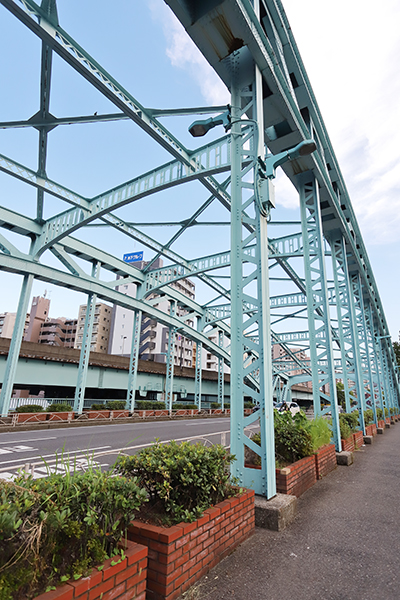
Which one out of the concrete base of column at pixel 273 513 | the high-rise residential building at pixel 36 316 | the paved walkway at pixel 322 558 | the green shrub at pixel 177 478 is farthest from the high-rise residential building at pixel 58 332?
the green shrub at pixel 177 478

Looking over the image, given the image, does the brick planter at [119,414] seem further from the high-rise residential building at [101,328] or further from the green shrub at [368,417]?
the high-rise residential building at [101,328]

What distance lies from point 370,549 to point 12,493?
3900 mm

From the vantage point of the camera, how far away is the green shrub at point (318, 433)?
23.3 ft

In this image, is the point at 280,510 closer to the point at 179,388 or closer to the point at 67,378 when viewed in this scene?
the point at 67,378

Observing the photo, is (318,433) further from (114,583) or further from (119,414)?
(119,414)

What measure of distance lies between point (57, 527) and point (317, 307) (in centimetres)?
904

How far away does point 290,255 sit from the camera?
16.0 meters

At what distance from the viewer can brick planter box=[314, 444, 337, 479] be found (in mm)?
7142

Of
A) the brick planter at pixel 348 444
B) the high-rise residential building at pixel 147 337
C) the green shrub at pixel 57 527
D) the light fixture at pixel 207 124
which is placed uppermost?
the high-rise residential building at pixel 147 337

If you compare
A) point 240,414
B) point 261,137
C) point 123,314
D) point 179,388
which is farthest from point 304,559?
point 123,314

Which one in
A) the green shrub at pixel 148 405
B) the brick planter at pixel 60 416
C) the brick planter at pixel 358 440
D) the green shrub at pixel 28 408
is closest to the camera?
the brick planter at pixel 358 440

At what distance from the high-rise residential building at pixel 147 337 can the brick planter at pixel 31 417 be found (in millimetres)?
47733

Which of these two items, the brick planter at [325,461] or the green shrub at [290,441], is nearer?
the green shrub at [290,441]

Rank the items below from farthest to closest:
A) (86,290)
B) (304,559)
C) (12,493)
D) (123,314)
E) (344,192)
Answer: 1. (123,314)
2. (86,290)
3. (344,192)
4. (304,559)
5. (12,493)
